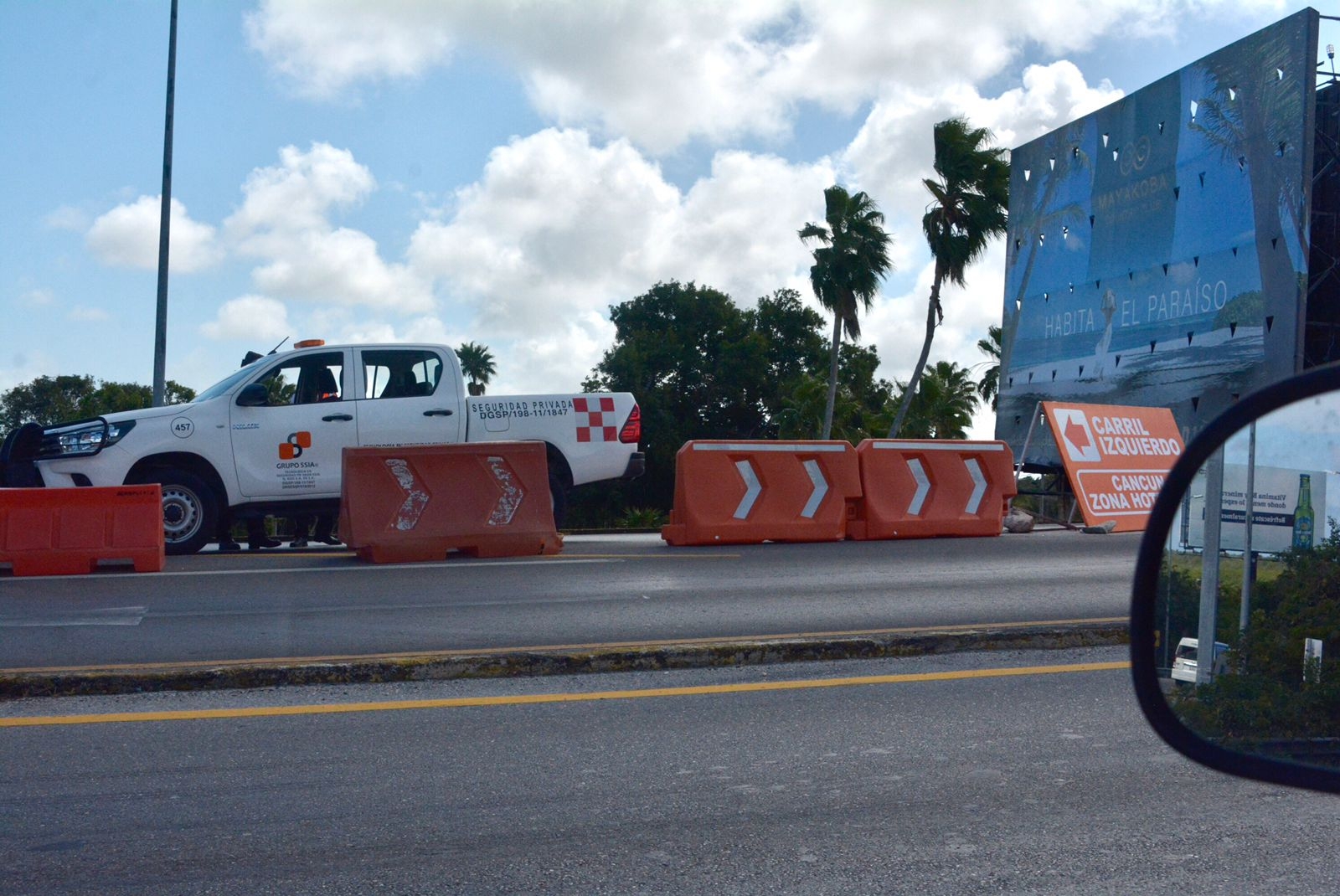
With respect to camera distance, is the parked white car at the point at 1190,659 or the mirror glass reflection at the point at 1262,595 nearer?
the mirror glass reflection at the point at 1262,595

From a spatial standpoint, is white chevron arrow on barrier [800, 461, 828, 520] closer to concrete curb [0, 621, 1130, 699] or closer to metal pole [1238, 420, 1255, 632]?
concrete curb [0, 621, 1130, 699]

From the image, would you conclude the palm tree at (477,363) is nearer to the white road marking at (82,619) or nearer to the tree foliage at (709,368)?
the tree foliage at (709,368)

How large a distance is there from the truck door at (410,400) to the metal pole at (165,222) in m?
10.2

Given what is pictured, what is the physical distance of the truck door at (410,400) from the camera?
12.9 m

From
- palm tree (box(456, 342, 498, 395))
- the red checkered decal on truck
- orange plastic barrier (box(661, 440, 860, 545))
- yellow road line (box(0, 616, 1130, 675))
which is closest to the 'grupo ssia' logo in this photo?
the red checkered decal on truck

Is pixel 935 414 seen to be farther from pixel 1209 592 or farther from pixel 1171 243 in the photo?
pixel 1209 592

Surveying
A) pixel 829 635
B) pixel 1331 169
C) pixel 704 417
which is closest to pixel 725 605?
pixel 829 635

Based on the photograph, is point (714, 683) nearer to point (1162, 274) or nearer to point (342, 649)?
point (342, 649)

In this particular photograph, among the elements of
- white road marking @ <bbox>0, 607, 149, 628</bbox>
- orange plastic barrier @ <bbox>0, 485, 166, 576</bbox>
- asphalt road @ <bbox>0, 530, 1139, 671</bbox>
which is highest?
orange plastic barrier @ <bbox>0, 485, 166, 576</bbox>

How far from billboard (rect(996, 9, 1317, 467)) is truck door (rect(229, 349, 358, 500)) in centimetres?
1646

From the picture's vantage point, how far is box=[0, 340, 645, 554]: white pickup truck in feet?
39.5

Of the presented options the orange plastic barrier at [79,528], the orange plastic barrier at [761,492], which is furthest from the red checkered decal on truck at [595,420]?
the orange plastic barrier at [79,528]

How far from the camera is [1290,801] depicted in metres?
4.66

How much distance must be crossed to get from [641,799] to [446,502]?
25.1ft
